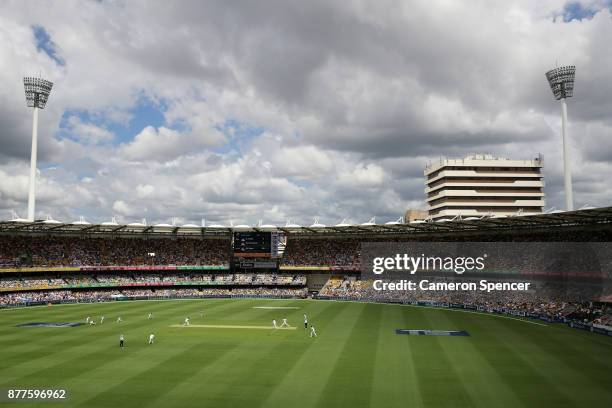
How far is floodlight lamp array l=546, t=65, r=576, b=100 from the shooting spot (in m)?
66.8

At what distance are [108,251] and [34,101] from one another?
2688 centimetres

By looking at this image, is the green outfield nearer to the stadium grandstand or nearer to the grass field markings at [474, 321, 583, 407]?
the grass field markings at [474, 321, 583, 407]

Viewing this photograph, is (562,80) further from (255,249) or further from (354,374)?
(354,374)

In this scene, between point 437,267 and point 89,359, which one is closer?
point 89,359

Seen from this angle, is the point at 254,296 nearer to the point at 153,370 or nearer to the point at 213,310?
the point at 213,310

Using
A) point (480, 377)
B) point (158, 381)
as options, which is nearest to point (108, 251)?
point (158, 381)

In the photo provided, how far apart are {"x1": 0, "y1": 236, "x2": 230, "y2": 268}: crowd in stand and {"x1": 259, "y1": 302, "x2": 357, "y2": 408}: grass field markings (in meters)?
42.7

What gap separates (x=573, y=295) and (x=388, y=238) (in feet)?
96.6

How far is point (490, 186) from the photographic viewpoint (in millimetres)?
104438

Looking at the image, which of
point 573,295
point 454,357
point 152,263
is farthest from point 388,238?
point 454,357

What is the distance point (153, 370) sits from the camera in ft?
78.6

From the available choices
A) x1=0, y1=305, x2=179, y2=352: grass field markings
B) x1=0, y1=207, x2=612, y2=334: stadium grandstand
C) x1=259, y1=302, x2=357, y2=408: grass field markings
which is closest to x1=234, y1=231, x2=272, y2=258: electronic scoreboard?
x1=0, y1=207, x2=612, y2=334: stadium grandstand

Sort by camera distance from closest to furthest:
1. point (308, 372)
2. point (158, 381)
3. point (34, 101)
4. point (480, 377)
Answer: point (158, 381), point (480, 377), point (308, 372), point (34, 101)

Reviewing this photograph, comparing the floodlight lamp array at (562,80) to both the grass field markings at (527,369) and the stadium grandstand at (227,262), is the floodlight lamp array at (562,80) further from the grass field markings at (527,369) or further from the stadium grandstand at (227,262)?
the grass field markings at (527,369)
